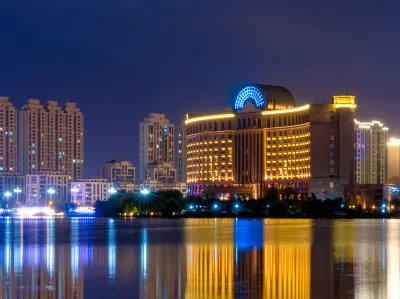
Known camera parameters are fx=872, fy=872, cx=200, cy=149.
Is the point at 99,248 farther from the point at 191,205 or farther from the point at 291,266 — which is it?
the point at 191,205

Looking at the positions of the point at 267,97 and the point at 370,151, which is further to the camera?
the point at 370,151

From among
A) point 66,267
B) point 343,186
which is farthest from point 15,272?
point 343,186

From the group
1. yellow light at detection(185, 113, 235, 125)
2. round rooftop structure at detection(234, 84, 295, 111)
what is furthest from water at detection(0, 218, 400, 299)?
yellow light at detection(185, 113, 235, 125)

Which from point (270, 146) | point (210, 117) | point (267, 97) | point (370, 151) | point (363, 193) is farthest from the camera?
point (370, 151)

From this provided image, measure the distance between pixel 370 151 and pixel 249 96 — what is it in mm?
34797

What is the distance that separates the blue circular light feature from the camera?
174250 millimetres

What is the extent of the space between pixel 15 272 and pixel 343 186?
119 metres

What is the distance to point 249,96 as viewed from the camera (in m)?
177

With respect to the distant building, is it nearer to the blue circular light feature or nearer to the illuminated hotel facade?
the illuminated hotel facade

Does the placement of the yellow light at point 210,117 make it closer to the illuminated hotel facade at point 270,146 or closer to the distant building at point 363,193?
the illuminated hotel facade at point 270,146

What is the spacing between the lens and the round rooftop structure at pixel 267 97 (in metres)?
173

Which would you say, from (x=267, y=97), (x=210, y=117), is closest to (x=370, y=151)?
(x=267, y=97)

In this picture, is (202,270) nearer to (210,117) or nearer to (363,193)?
(363,193)

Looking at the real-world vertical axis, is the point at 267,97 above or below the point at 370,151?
above
